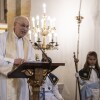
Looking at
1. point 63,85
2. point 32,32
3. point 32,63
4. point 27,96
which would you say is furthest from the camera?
point 63,85

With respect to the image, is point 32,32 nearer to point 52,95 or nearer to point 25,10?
point 25,10

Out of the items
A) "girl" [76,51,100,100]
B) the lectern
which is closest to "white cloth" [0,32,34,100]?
the lectern

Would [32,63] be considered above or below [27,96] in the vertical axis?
above

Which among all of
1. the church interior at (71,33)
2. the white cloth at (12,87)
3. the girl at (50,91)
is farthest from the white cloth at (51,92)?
the church interior at (71,33)

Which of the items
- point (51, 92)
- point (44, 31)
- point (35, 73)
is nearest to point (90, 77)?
point (51, 92)

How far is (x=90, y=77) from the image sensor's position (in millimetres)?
5820

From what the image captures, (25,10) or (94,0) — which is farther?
(94,0)

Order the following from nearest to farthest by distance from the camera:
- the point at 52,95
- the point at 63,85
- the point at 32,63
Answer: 1. the point at 32,63
2. the point at 52,95
3. the point at 63,85

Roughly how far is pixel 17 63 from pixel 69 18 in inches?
142

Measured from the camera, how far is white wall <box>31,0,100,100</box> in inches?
264

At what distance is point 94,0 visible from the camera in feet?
22.2

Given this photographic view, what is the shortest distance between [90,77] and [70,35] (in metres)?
1.29

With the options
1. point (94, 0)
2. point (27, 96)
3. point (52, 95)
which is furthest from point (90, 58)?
point (27, 96)

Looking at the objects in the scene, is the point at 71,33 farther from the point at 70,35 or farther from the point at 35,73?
the point at 35,73
